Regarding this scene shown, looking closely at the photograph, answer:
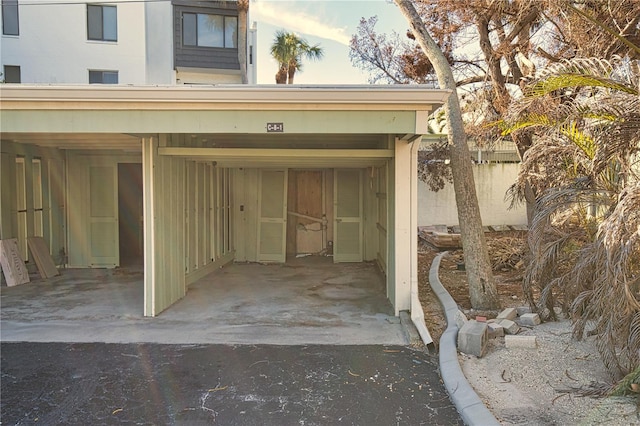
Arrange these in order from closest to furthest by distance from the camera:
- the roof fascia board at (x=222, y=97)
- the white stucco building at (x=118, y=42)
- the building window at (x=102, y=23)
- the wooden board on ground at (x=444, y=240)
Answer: the roof fascia board at (x=222, y=97) < the wooden board on ground at (x=444, y=240) < the white stucco building at (x=118, y=42) < the building window at (x=102, y=23)

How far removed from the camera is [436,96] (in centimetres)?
→ 556

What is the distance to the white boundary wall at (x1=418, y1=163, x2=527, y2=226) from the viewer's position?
49.3ft

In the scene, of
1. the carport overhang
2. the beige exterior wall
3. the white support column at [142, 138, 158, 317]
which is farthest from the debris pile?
the beige exterior wall

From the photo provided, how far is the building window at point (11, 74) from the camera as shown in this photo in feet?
59.4

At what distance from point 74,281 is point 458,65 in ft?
28.5

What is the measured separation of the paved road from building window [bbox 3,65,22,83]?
53.8ft

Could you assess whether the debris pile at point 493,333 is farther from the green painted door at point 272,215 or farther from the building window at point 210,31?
the building window at point 210,31

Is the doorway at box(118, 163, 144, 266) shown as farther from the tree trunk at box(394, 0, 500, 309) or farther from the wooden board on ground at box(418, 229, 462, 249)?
the tree trunk at box(394, 0, 500, 309)

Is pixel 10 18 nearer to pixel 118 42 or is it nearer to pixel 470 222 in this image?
pixel 118 42

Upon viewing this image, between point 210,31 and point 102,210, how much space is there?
36.9ft

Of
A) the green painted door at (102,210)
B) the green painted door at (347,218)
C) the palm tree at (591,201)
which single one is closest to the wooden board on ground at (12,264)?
the green painted door at (102,210)

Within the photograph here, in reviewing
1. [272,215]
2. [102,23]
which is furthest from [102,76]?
[272,215]

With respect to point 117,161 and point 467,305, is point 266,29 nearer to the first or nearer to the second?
point 117,161

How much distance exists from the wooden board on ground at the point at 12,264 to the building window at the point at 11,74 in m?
12.3
